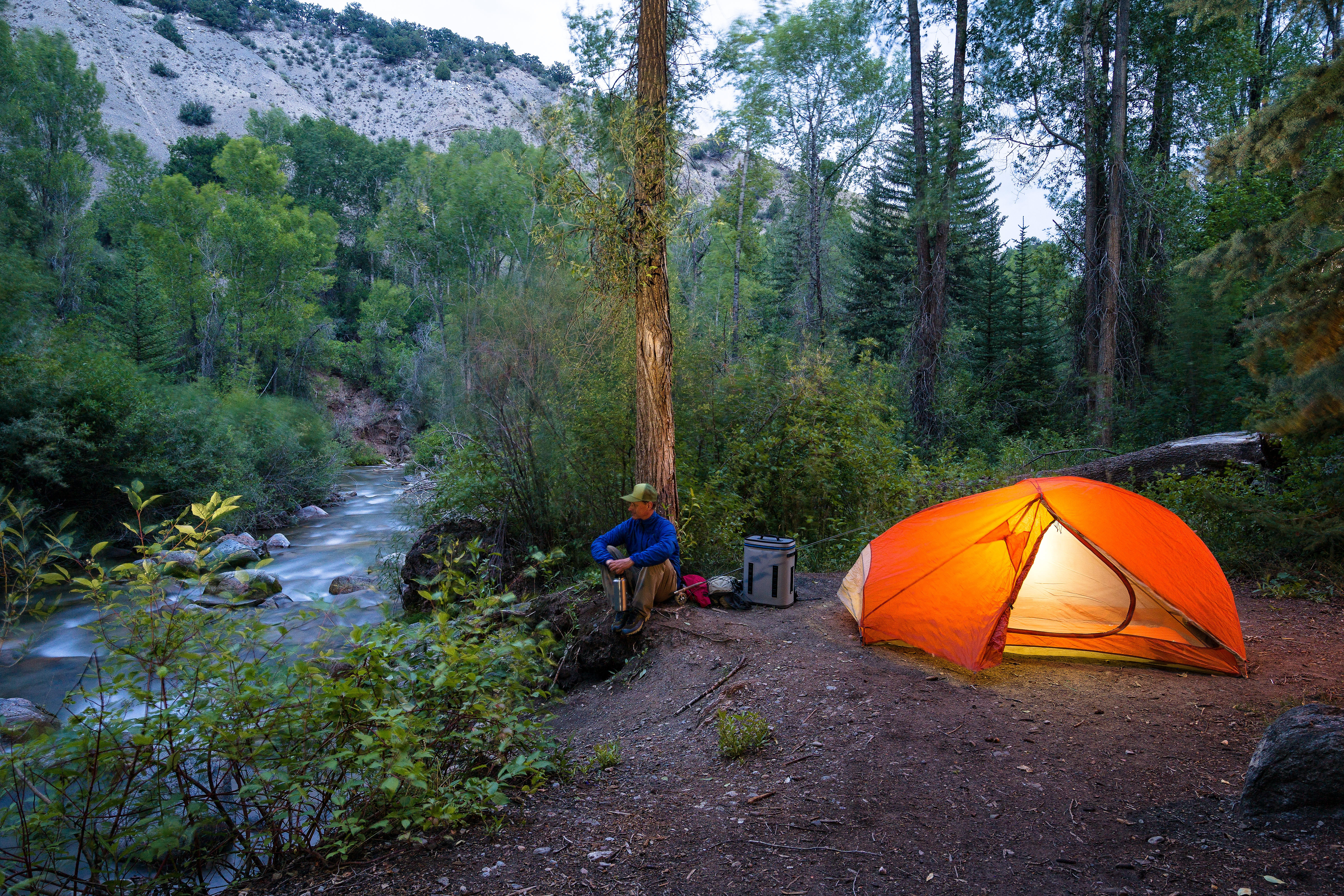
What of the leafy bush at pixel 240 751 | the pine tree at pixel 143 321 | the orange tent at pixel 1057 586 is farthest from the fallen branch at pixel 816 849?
the pine tree at pixel 143 321

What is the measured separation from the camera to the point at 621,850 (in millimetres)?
3256

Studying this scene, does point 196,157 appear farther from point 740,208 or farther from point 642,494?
point 642,494

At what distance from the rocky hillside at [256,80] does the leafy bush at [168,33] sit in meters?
0.36

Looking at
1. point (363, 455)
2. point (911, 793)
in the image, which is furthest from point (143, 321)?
point (911, 793)

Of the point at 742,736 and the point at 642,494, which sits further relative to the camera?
the point at 642,494

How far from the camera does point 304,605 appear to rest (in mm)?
12070

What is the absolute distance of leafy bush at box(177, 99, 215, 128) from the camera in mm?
61594

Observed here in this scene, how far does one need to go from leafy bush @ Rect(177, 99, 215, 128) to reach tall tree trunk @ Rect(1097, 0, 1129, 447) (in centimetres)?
7263

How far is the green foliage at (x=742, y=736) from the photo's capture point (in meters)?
4.26

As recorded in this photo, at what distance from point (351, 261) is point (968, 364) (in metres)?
42.1

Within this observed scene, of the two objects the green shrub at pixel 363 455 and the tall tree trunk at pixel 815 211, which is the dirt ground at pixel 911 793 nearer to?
the tall tree trunk at pixel 815 211

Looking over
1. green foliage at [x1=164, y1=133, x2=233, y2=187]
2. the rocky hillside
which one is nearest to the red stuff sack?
the rocky hillside

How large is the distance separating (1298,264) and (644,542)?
5240 millimetres

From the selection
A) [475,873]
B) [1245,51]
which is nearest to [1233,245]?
[475,873]
